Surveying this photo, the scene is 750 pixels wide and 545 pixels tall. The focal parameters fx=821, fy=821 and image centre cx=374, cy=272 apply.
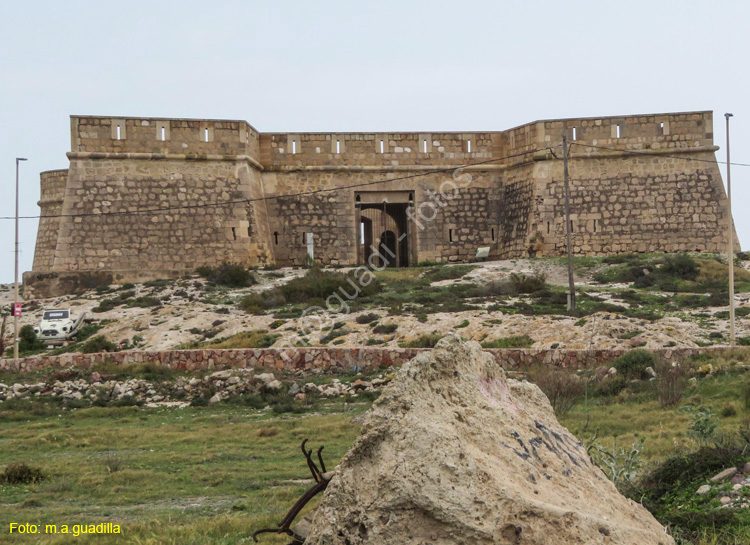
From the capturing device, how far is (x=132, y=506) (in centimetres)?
724

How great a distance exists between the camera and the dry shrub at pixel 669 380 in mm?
11414

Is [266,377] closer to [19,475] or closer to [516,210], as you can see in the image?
[19,475]

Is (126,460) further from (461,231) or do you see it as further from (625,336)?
(461,231)

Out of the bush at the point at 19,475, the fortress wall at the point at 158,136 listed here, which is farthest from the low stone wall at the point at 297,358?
the fortress wall at the point at 158,136

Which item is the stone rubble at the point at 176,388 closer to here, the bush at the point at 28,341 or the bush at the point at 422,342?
the bush at the point at 422,342

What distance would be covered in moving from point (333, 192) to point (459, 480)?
86.3ft

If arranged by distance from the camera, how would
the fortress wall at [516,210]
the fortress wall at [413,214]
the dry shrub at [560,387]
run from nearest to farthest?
the dry shrub at [560,387]
the fortress wall at [516,210]
the fortress wall at [413,214]

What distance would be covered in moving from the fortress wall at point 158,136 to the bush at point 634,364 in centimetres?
1702

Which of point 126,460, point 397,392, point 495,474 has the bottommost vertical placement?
point 126,460

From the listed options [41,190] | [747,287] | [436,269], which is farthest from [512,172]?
[41,190]

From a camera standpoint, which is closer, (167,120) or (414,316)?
(414,316)

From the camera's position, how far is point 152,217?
26.9m

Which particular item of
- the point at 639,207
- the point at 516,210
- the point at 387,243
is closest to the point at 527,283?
the point at 516,210

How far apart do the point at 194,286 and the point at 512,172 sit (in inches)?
462
